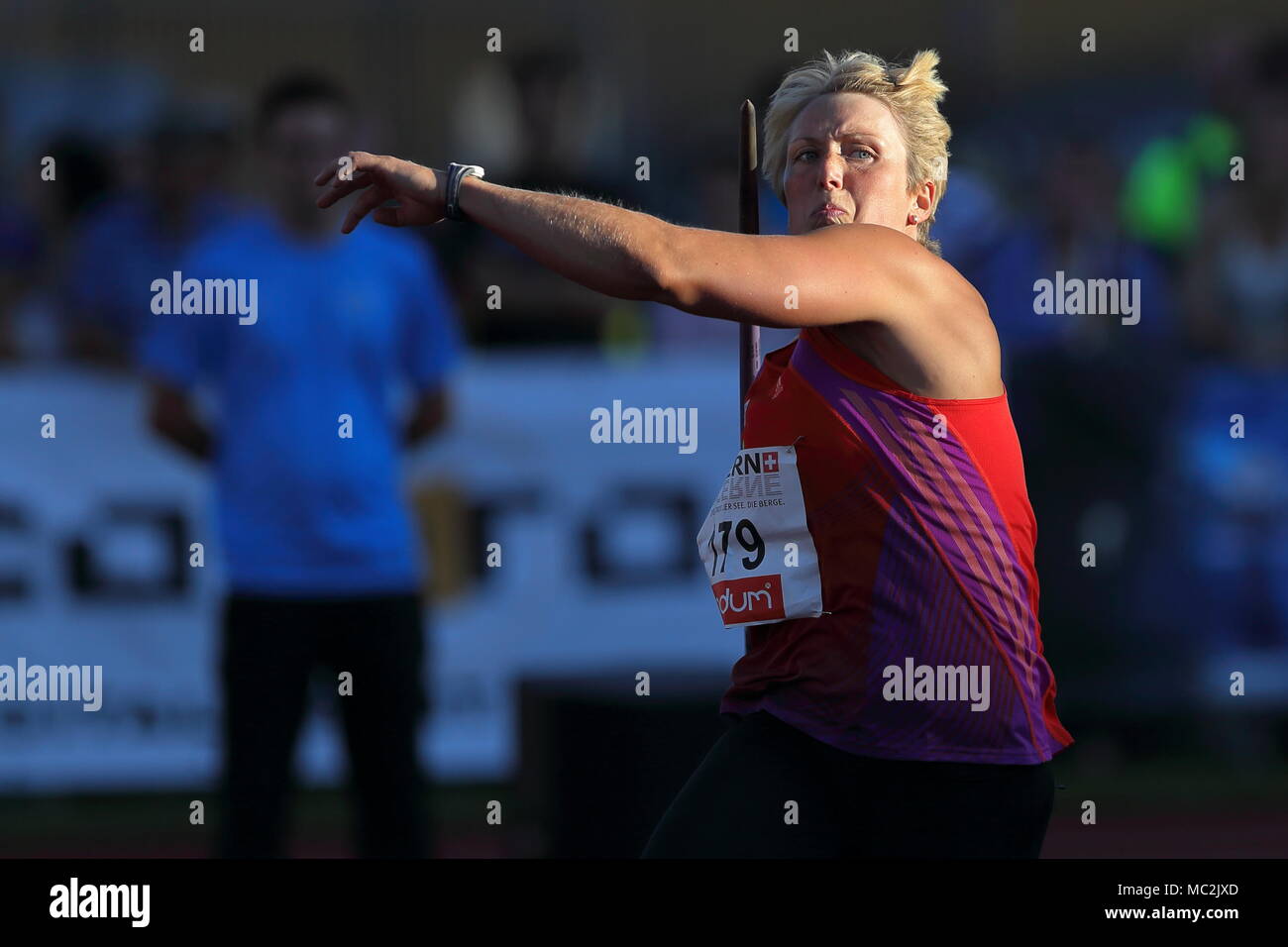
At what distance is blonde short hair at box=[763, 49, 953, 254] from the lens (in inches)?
139

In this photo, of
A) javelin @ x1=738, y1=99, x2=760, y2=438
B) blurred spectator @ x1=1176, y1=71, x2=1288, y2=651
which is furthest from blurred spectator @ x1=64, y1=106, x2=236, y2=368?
javelin @ x1=738, y1=99, x2=760, y2=438

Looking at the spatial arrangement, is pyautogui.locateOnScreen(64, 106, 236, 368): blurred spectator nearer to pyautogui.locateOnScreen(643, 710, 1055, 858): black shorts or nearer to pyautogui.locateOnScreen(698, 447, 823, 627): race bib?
pyautogui.locateOnScreen(698, 447, 823, 627): race bib

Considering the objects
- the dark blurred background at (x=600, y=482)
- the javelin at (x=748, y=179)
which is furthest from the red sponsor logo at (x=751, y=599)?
the dark blurred background at (x=600, y=482)

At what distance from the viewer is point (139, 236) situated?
320 inches

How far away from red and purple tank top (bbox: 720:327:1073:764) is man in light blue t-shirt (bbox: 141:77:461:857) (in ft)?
7.66

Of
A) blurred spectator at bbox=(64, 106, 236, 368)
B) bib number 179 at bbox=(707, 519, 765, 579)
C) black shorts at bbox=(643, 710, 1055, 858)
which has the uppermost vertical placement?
blurred spectator at bbox=(64, 106, 236, 368)

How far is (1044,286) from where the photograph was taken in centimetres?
794
